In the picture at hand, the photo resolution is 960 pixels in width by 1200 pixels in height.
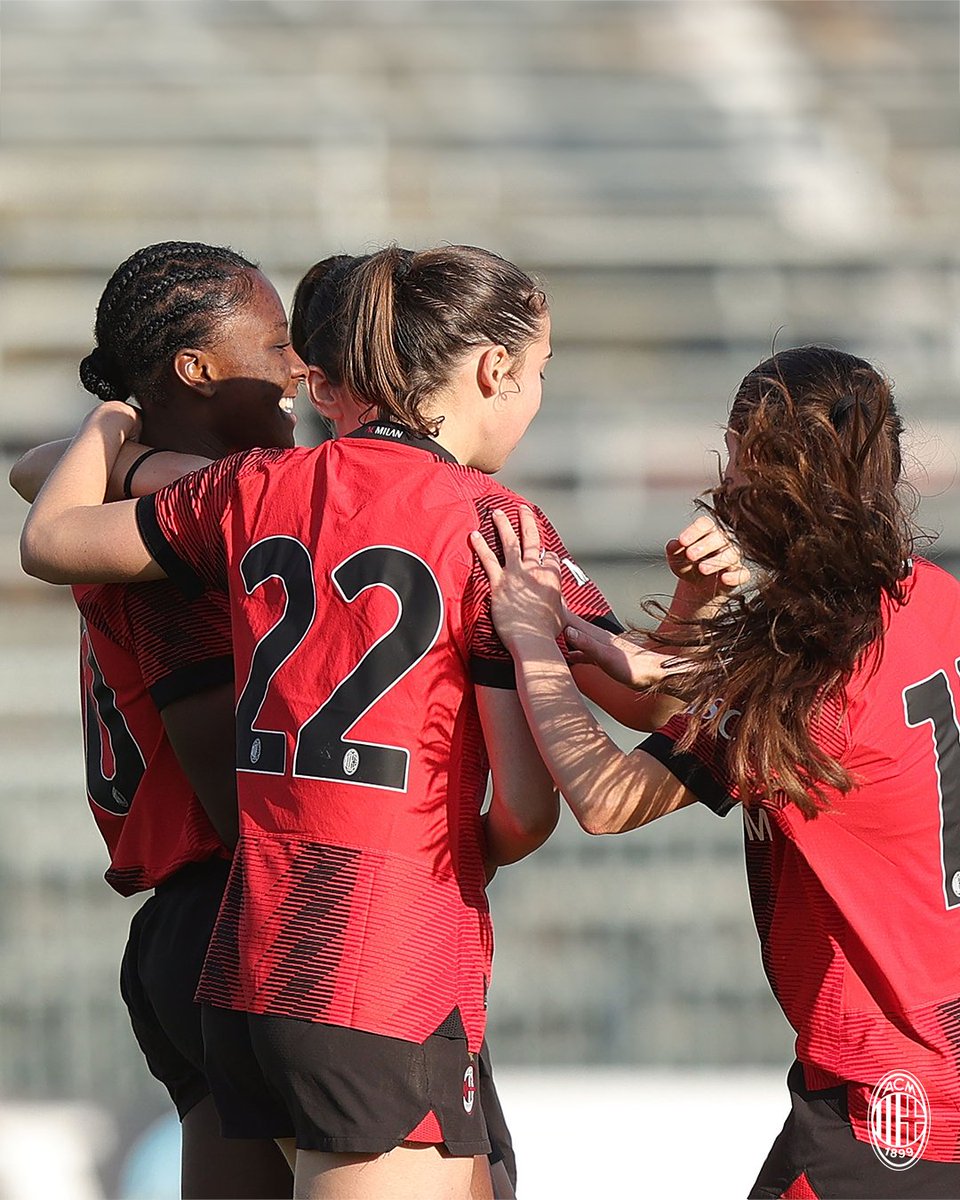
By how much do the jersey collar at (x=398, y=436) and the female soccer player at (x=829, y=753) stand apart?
0.42 ft

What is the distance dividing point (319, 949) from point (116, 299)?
88 cm

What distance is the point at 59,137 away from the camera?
684 centimetres

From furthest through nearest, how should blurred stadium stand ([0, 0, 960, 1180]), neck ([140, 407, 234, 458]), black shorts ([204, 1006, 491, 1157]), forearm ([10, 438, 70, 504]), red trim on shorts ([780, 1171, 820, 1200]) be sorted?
1. blurred stadium stand ([0, 0, 960, 1180])
2. forearm ([10, 438, 70, 504])
3. neck ([140, 407, 234, 458])
4. red trim on shorts ([780, 1171, 820, 1200])
5. black shorts ([204, 1006, 491, 1157])

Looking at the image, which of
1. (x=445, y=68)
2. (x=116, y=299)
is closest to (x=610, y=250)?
(x=445, y=68)

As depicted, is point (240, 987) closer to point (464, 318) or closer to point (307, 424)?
point (464, 318)

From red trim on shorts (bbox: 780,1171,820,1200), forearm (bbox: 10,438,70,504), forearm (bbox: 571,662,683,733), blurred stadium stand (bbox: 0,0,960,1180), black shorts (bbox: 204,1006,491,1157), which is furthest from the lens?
blurred stadium stand (bbox: 0,0,960,1180)

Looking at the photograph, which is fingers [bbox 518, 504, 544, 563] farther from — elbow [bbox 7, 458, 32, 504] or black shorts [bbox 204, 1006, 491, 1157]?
elbow [bbox 7, 458, 32, 504]

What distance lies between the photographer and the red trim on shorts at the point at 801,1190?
1518 millimetres

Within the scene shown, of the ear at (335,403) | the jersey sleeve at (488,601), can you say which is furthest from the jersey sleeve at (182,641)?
the jersey sleeve at (488,601)

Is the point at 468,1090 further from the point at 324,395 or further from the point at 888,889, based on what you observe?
the point at 324,395

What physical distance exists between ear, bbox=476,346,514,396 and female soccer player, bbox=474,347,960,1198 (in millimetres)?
178

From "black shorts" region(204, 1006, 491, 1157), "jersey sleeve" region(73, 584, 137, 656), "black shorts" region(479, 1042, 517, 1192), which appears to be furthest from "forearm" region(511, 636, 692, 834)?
"jersey sleeve" region(73, 584, 137, 656)

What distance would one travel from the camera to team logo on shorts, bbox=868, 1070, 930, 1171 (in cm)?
150

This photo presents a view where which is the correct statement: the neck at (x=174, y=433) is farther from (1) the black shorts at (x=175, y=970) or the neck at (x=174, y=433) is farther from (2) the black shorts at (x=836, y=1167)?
(2) the black shorts at (x=836, y=1167)
